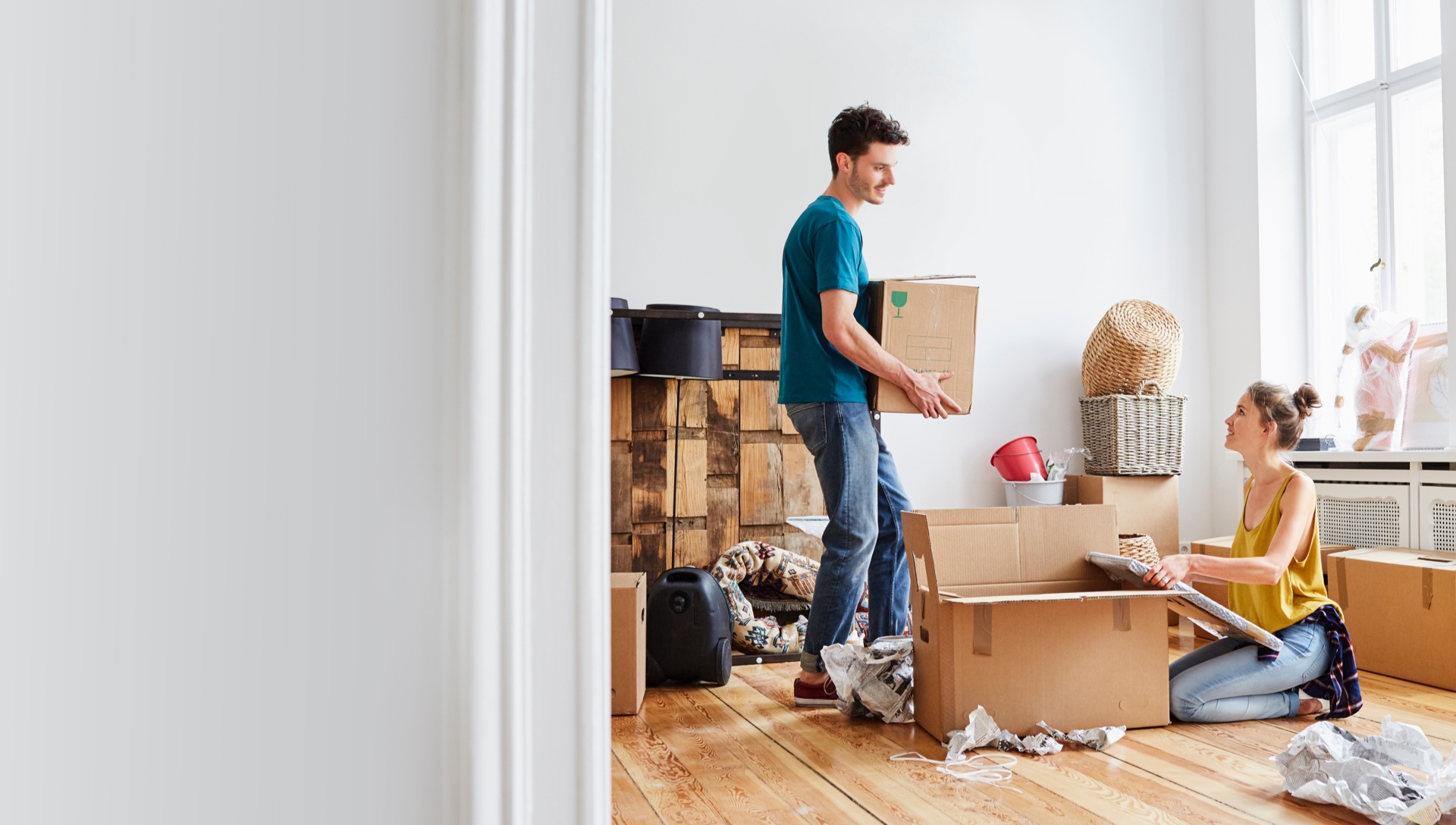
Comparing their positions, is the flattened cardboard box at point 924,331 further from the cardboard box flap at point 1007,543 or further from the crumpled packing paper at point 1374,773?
the crumpled packing paper at point 1374,773

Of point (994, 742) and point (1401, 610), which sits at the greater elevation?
point (1401, 610)

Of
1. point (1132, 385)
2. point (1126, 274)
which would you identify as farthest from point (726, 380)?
point (1126, 274)

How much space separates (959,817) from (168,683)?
1.45 meters

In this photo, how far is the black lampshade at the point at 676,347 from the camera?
119 inches

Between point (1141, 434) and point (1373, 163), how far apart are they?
1538 mm

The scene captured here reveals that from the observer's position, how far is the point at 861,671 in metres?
2.23

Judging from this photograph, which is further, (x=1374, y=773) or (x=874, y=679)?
(x=874, y=679)

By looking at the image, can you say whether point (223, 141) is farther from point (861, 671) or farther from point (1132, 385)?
point (1132, 385)

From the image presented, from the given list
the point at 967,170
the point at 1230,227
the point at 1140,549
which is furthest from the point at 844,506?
the point at 1230,227

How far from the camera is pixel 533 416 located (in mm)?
523

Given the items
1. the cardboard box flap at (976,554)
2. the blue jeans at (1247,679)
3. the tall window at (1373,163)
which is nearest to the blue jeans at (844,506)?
the cardboard box flap at (976,554)

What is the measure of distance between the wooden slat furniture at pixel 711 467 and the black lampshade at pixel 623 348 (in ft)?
0.30

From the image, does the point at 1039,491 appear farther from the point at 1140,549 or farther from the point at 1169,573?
the point at 1169,573

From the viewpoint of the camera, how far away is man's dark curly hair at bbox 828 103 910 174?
2270 millimetres
